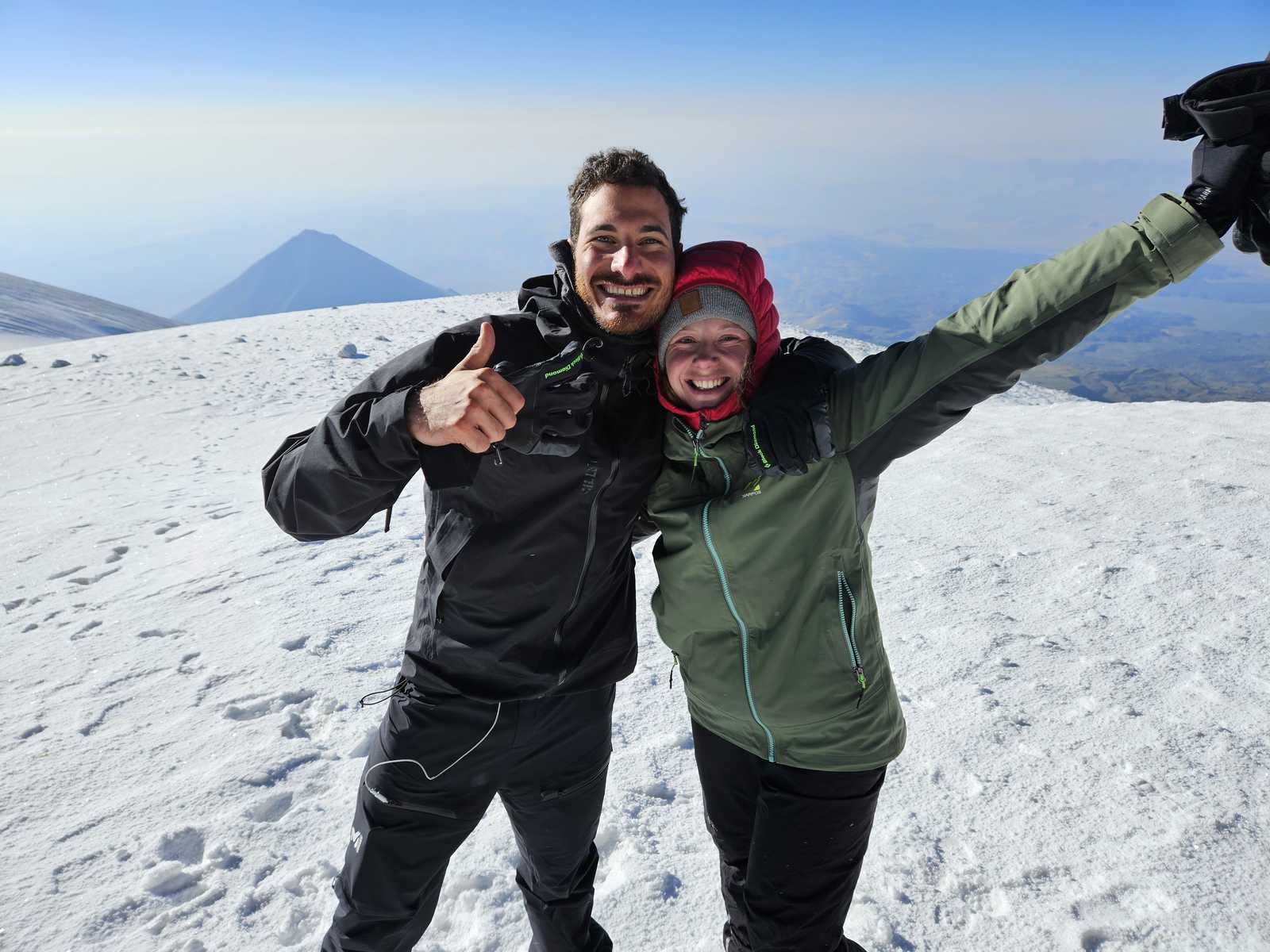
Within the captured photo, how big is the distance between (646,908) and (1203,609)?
3.87 meters

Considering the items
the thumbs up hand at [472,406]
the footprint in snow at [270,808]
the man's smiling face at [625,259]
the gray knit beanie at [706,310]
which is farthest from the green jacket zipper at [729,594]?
the footprint in snow at [270,808]

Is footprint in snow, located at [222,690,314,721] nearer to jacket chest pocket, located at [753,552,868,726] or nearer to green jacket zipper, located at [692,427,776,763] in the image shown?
green jacket zipper, located at [692,427,776,763]

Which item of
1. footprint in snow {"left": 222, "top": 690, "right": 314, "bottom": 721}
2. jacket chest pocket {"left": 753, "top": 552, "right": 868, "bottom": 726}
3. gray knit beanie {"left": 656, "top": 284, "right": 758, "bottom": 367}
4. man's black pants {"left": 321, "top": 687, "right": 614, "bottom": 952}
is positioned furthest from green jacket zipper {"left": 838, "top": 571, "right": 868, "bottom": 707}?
footprint in snow {"left": 222, "top": 690, "right": 314, "bottom": 721}

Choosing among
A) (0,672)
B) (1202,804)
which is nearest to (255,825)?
(0,672)

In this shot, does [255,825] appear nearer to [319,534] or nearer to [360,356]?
[319,534]

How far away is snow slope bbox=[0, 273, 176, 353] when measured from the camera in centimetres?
4403

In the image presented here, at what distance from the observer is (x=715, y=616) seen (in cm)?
211

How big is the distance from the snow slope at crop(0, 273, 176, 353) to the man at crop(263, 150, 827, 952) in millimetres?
42303

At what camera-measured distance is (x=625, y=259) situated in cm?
224

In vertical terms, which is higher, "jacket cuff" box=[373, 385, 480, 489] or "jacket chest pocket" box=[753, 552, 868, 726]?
"jacket cuff" box=[373, 385, 480, 489]

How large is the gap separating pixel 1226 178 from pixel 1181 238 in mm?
206

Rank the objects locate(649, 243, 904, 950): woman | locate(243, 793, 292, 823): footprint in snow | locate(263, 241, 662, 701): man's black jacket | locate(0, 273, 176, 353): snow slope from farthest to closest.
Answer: locate(0, 273, 176, 353): snow slope < locate(243, 793, 292, 823): footprint in snow < locate(263, 241, 662, 701): man's black jacket < locate(649, 243, 904, 950): woman

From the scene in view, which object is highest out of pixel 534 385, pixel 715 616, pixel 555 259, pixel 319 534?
pixel 555 259

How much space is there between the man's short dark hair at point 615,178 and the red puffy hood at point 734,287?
0.89 feet
